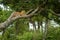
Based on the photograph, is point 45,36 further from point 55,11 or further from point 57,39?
point 55,11

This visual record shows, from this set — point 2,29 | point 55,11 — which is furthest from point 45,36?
point 2,29

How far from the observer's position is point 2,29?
4363mm

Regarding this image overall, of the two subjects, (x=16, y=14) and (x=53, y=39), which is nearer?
(x=16, y=14)

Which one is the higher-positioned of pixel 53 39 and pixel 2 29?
pixel 2 29

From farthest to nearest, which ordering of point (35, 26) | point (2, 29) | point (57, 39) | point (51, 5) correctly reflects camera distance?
point (35, 26), point (57, 39), point (51, 5), point (2, 29)

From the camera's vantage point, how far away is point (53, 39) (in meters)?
9.02

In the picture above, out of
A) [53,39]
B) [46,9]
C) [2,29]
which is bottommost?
[53,39]

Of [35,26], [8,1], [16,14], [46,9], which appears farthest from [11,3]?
[35,26]

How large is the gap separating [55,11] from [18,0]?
899mm

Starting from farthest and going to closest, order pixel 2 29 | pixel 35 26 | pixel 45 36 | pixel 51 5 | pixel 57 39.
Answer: pixel 35 26 < pixel 45 36 < pixel 57 39 < pixel 51 5 < pixel 2 29

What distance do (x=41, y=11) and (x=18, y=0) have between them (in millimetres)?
561

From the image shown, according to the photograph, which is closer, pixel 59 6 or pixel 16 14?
pixel 16 14

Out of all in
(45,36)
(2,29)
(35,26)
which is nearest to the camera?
(2,29)

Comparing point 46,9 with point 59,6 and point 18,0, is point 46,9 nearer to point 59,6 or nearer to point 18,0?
point 59,6
